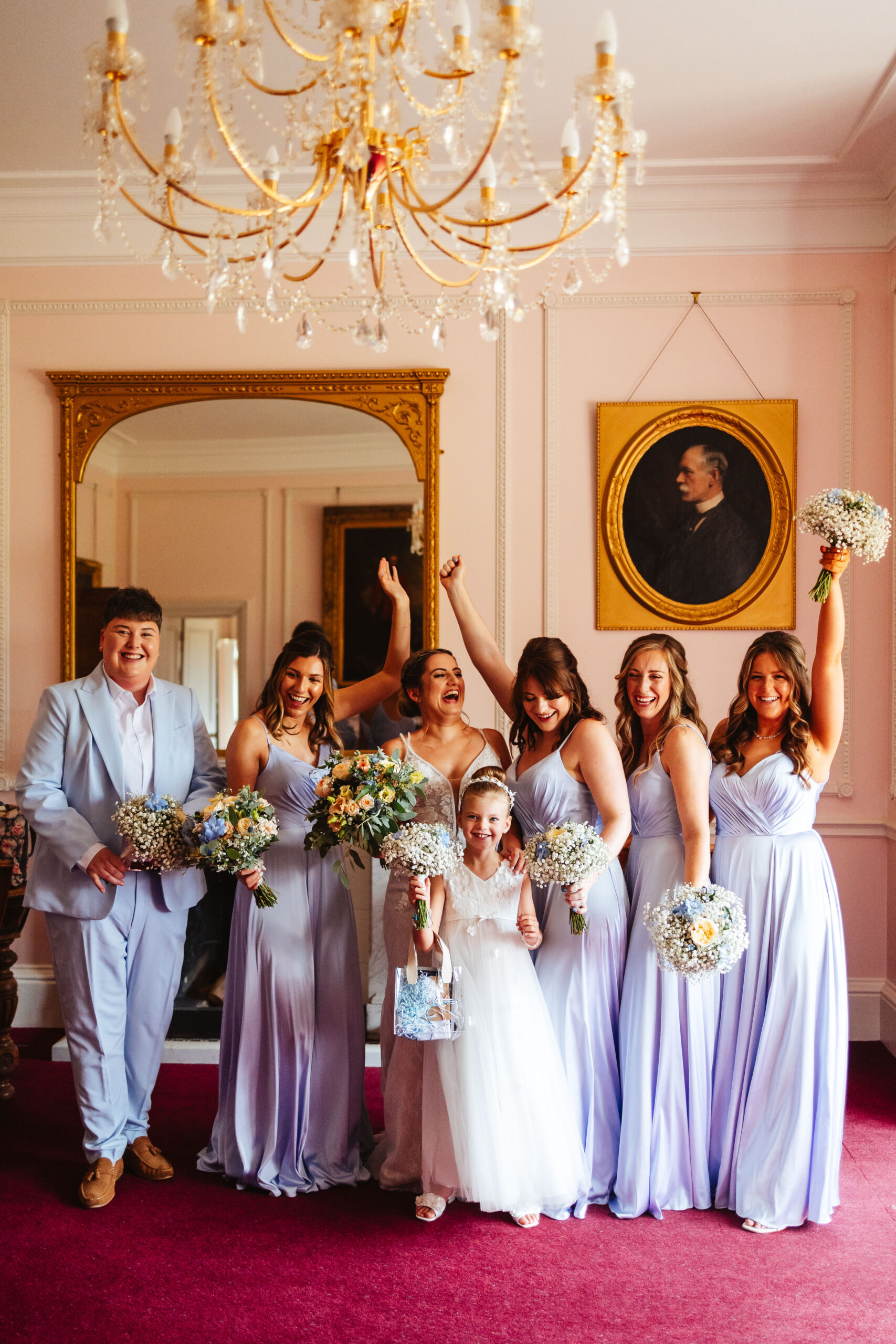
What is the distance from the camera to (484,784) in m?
3.40

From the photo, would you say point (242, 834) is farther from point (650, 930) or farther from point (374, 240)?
point (374, 240)

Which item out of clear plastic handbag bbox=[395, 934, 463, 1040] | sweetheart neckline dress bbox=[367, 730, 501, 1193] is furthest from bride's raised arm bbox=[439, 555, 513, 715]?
clear plastic handbag bbox=[395, 934, 463, 1040]

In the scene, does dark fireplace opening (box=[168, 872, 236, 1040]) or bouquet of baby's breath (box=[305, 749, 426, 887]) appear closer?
bouquet of baby's breath (box=[305, 749, 426, 887])

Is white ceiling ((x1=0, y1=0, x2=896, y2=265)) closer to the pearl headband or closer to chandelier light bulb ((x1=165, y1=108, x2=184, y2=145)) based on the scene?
chandelier light bulb ((x1=165, y1=108, x2=184, y2=145))

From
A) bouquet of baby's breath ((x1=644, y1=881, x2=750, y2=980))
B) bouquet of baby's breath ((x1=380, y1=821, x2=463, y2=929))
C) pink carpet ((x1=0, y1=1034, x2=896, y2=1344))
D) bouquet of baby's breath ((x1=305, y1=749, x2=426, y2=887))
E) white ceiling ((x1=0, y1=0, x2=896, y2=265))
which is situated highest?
white ceiling ((x1=0, y1=0, x2=896, y2=265))

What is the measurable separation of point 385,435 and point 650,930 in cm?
304

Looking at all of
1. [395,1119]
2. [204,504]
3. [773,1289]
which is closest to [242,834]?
[395,1119]

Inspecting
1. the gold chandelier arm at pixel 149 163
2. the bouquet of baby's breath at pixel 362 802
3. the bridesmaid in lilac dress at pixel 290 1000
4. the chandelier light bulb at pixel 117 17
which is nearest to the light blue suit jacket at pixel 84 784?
the bridesmaid in lilac dress at pixel 290 1000

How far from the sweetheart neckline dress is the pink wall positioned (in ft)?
5.54

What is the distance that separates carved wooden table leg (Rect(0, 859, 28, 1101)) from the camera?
14.0ft

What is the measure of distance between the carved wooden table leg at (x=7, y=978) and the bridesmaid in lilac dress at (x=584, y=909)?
2257 millimetres

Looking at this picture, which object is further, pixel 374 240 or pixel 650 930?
pixel 650 930

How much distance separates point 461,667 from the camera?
5324mm

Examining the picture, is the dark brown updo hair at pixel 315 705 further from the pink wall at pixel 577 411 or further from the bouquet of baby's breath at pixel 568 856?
the pink wall at pixel 577 411
